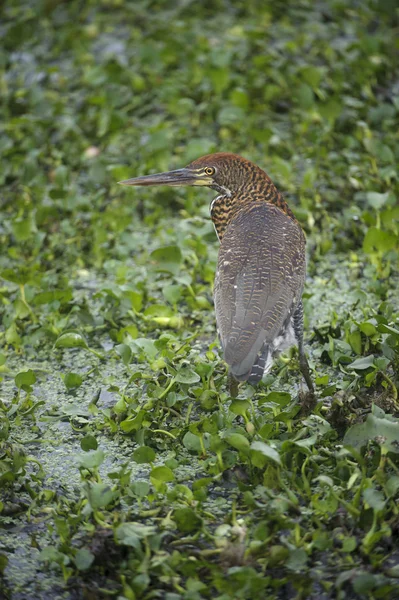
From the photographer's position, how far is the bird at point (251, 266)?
421cm

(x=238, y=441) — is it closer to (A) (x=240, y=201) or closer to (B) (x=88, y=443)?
(B) (x=88, y=443)

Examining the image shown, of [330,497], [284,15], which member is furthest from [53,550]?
[284,15]

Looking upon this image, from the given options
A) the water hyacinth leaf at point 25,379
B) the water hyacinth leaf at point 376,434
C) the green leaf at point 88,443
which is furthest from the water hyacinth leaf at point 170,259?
the water hyacinth leaf at point 376,434

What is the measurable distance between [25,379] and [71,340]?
46 cm

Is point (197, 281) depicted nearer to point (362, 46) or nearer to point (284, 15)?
point (362, 46)

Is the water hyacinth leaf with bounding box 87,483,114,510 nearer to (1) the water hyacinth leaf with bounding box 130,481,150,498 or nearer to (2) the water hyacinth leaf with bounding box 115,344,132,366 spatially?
(1) the water hyacinth leaf with bounding box 130,481,150,498

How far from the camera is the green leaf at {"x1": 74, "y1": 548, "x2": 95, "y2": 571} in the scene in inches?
140

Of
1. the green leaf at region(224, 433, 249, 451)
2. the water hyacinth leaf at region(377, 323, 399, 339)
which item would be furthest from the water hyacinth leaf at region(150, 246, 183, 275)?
the green leaf at region(224, 433, 249, 451)

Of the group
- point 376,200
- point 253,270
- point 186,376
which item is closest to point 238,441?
point 186,376

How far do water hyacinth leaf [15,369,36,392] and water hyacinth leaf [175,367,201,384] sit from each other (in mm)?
704

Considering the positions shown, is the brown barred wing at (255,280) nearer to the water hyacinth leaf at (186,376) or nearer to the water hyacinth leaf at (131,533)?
the water hyacinth leaf at (186,376)

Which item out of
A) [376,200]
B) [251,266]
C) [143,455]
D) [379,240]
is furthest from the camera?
[376,200]

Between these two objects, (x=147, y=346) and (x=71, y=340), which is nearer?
(x=147, y=346)

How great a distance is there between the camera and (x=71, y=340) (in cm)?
505
